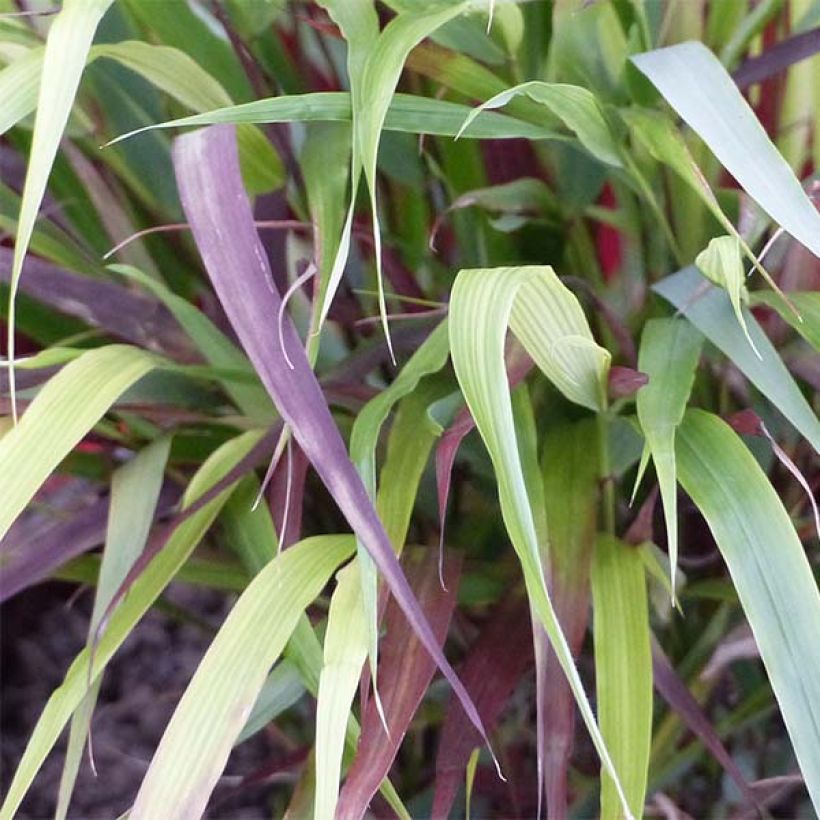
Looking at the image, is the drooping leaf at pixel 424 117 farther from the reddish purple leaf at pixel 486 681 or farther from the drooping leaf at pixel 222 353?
the reddish purple leaf at pixel 486 681

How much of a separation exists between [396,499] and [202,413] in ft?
0.41

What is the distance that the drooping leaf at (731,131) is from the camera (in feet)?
1.01

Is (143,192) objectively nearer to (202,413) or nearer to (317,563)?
(202,413)

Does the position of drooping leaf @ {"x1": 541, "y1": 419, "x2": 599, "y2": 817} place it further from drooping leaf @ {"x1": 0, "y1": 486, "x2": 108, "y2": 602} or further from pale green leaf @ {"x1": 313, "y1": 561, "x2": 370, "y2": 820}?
drooping leaf @ {"x1": 0, "y1": 486, "x2": 108, "y2": 602}

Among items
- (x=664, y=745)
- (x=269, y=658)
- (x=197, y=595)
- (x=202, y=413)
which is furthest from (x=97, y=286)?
(x=197, y=595)

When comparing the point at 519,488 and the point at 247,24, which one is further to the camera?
the point at 247,24

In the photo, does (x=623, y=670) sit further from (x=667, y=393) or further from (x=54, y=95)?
(x=54, y=95)

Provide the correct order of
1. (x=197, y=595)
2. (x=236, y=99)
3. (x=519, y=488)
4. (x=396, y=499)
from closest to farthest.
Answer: (x=519, y=488) → (x=396, y=499) → (x=236, y=99) → (x=197, y=595)

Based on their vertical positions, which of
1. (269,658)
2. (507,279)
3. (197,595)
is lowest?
(197,595)

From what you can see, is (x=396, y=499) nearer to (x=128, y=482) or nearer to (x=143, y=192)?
(x=128, y=482)

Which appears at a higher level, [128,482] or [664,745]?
[128,482]

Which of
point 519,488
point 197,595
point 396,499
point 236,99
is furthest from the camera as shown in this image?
point 197,595

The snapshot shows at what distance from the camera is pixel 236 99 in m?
0.50

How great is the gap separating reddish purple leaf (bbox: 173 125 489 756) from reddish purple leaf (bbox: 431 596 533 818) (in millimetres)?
73
